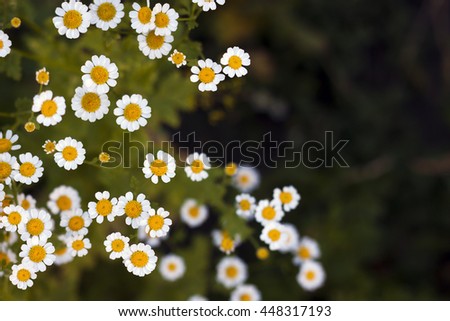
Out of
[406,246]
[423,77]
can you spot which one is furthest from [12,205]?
[423,77]

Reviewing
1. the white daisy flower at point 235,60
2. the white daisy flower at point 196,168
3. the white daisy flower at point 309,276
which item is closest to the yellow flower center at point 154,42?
the white daisy flower at point 235,60

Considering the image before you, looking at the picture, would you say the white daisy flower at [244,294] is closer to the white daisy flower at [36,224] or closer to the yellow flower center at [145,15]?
the white daisy flower at [36,224]

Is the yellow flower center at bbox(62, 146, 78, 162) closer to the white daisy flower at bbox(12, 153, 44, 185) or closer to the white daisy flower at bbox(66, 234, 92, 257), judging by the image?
the white daisy flower at bbox(12, 153, 44, 185)

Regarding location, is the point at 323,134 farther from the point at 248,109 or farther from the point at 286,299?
the point at 286,299

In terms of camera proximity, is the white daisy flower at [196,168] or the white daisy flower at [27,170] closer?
the white daisy flower at [27,170]

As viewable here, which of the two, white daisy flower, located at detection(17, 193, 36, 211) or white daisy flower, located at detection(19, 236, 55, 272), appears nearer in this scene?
white daisy flower, located at detection(19, 236, 55, 272)

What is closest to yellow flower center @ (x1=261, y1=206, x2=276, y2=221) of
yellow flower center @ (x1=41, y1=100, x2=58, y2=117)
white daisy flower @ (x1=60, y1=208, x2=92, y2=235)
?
white daisy flower @ (x1=60, y1=208, x2=92, y2=235)
